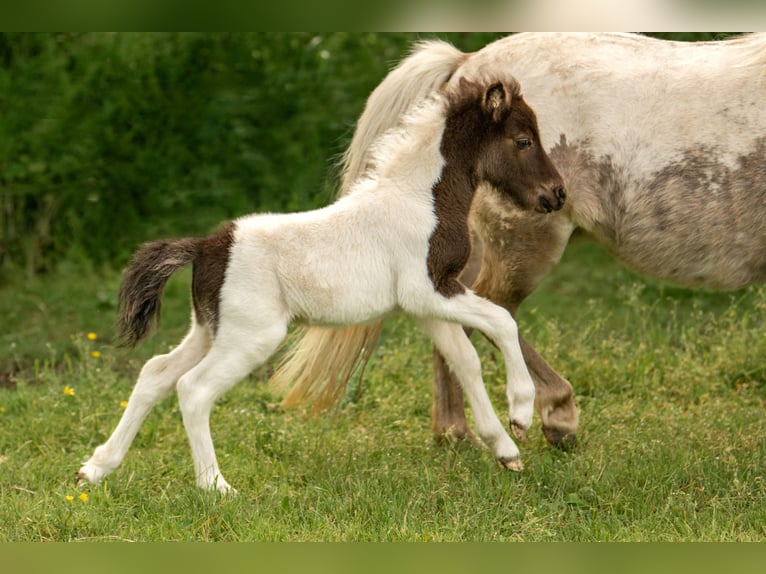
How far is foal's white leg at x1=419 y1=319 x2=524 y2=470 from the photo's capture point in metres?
5.07

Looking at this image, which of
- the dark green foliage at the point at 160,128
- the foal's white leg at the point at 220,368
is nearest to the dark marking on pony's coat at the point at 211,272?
the foal's white leg at the point at 220,368

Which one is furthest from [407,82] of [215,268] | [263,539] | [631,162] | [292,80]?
[292,80]

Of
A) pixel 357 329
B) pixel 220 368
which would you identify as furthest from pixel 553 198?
pixel 220 368

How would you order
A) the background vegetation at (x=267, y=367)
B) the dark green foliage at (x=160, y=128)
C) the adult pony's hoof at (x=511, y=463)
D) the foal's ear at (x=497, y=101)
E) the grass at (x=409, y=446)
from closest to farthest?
the grass at (x=409, y=446)
the background vegetation at (x=267, y=367)
the foal's ear at (x=497, y=101)
the adult pony's hoof at (x=511, y=463)
the dark green foliage at (x=160, y=128)

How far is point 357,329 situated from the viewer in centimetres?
571

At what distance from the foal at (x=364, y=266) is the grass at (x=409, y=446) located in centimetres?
30

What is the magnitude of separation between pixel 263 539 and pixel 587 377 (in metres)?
2.95

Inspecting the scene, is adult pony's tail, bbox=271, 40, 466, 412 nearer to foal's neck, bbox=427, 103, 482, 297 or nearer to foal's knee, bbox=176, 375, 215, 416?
foal's neck, bbox=427, 103, 482, 297

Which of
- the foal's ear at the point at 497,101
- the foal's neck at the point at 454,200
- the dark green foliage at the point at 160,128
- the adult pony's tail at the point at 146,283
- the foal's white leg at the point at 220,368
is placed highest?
the foal's ear at the point at 497,101

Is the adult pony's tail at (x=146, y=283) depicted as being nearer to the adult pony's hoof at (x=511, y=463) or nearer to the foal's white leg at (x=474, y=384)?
the foal's white leg at (x=474, y=384)

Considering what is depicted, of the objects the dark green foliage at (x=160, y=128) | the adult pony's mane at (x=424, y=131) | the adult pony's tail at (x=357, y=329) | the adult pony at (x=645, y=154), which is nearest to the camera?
the adult pony's mane at (x=424, y=131)

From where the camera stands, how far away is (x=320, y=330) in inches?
223

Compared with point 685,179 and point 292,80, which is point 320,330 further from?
point 292,80

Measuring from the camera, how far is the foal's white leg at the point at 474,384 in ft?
16.6
